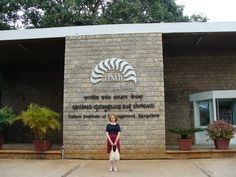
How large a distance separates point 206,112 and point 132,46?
462 centimetres

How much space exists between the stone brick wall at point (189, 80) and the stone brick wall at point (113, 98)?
4.07 m

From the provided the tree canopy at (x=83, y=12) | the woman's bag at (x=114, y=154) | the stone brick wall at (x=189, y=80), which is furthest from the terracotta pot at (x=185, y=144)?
the tree canopy at (x=83, y=12)

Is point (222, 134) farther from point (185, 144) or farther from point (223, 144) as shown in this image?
point (185, 144)

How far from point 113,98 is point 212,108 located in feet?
14.4

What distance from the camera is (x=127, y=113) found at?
1112cm

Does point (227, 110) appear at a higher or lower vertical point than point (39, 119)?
higher

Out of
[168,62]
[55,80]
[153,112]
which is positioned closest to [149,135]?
[153,112]

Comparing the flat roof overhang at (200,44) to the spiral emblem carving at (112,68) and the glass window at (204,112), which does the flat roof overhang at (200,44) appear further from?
the glass window at (204,112)

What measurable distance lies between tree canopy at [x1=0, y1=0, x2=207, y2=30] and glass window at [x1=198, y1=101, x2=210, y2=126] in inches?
361

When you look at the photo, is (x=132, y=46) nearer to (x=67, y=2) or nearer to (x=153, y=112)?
(x=153, y=112)

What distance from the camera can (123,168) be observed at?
8.98 metres

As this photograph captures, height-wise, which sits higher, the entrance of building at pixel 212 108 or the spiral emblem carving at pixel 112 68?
the spiral emblem carving at pixel 112 68

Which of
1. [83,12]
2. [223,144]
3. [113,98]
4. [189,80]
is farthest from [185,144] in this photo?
[83,12]

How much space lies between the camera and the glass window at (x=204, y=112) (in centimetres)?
1414
